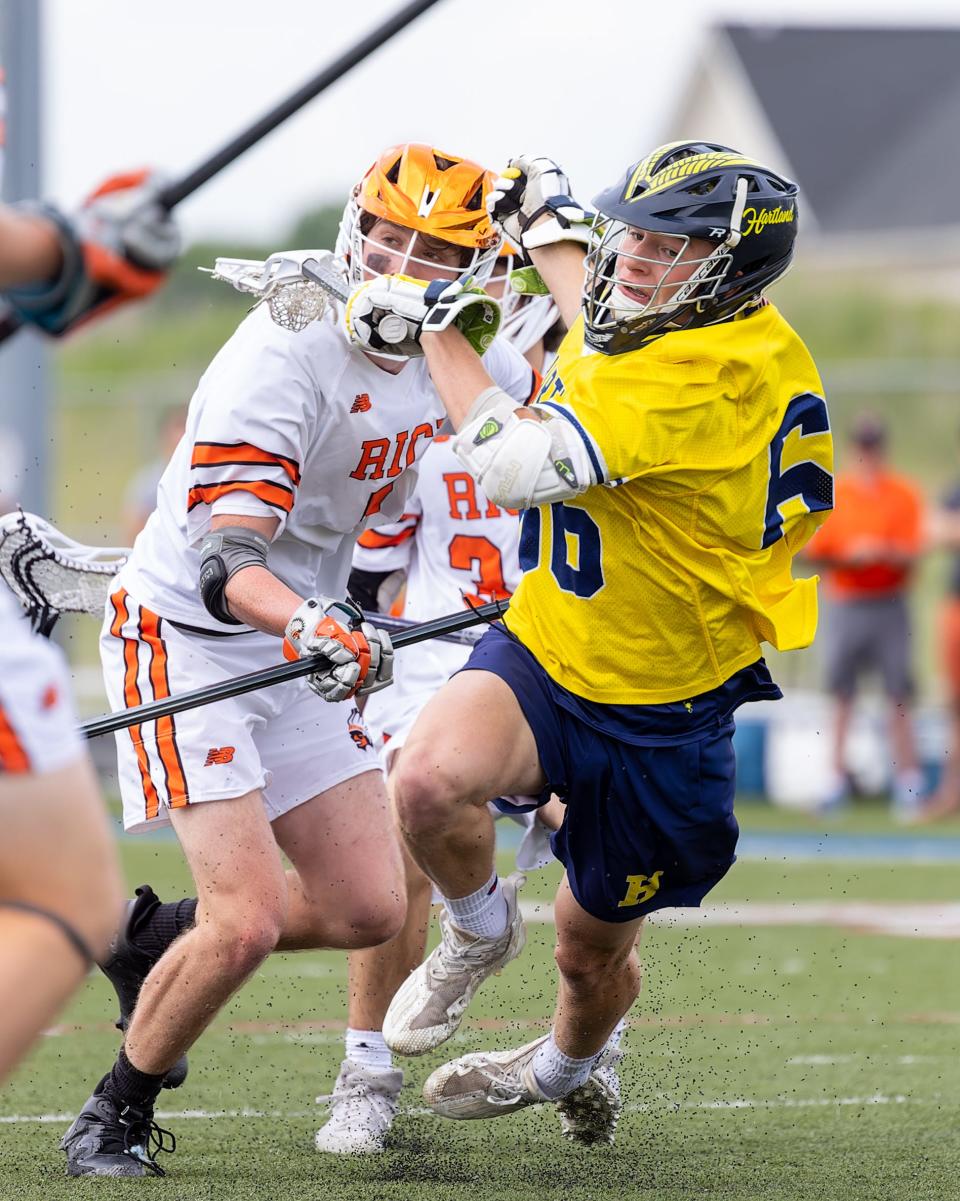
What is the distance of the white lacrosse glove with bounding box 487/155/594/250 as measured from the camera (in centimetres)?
421

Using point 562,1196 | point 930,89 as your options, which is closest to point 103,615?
point 562,1196

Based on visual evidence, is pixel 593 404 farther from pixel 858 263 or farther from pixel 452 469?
pixel 858 263

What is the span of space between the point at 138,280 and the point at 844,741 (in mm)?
8644

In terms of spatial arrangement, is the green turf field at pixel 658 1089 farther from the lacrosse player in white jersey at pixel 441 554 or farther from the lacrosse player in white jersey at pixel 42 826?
the lacrosse player in white jersey at pixel 42 826

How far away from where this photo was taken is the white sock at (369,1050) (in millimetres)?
4305

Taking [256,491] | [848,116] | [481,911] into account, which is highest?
[848,116]

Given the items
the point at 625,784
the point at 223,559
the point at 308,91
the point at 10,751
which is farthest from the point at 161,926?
the point at 10,751

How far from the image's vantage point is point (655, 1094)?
15.8 feet

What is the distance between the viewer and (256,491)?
3.71 metres

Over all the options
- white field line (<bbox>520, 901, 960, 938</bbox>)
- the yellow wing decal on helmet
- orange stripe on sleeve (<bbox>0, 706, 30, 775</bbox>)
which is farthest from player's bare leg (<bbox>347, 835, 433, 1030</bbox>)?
white field line (<bbox>520, 901, 960, 938</bbox>)

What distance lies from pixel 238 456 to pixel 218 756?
1.92 ft

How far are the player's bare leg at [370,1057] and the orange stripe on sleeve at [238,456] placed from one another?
1.09 m

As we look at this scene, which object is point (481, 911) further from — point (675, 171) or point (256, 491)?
point (675, 171)

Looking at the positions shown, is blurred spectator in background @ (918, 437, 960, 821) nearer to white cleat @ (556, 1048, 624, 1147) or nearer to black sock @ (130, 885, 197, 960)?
white cleat @ (556, 1048, 624, 1147)
